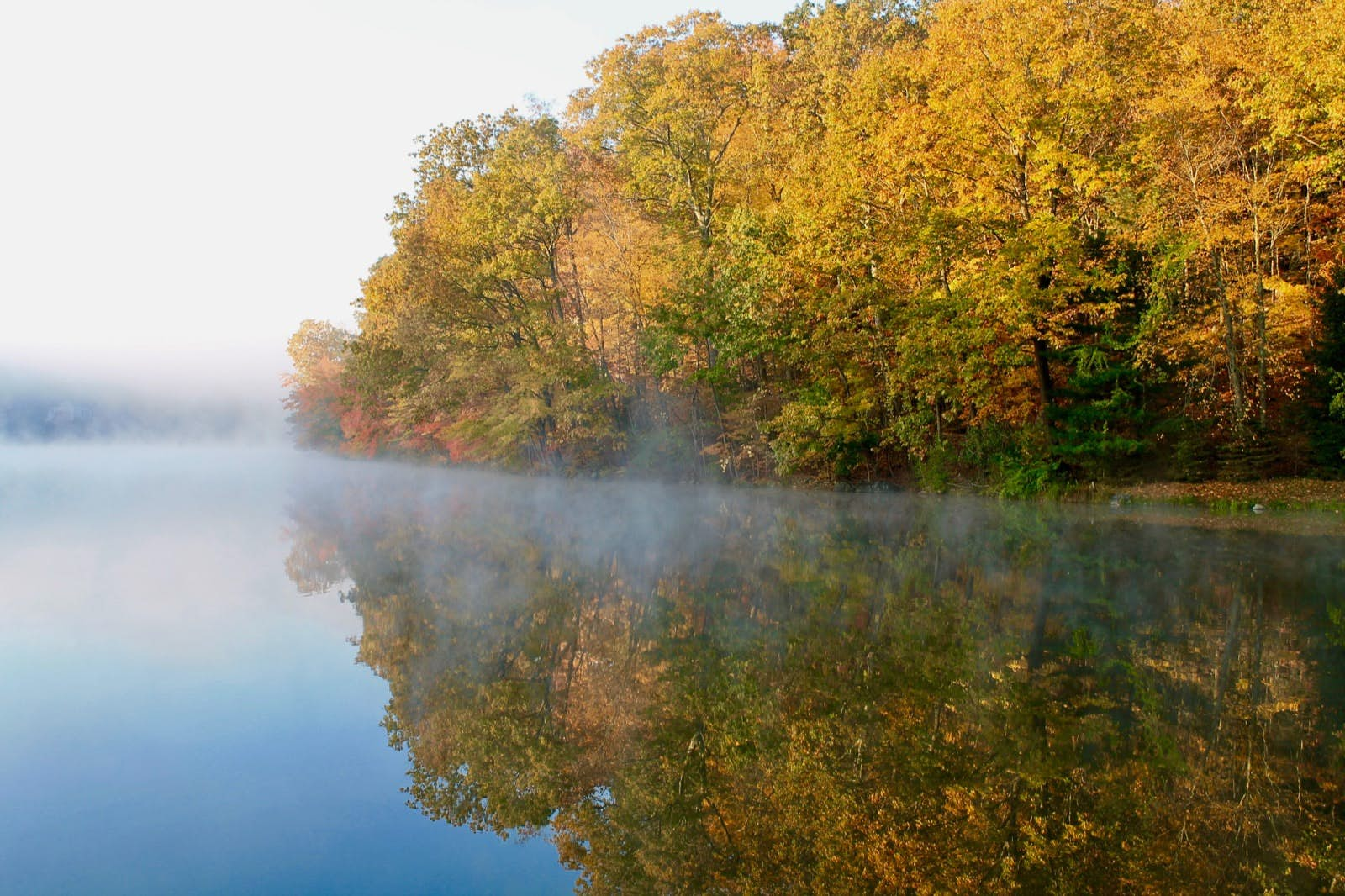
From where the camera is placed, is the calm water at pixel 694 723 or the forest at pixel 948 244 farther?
the forest at pixel 948 244

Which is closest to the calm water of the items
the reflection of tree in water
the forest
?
the reflection of tree in water

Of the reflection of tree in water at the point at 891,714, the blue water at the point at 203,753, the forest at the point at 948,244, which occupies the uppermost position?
the forest at the point at 948,244

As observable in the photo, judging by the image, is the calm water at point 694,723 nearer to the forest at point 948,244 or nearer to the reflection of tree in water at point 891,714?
the reflection of tree in water at point 891,714

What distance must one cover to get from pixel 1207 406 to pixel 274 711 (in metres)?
21.7

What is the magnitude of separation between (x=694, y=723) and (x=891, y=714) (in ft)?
5.06

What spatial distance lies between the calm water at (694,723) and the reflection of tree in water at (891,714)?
31 millimetres

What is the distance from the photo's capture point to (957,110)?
802 inches

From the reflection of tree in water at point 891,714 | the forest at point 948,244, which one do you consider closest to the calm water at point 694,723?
the reflection of tree in water at point 891,714

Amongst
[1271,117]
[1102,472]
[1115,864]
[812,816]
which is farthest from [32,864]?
[1271,117]

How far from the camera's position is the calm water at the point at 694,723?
15.2 feet

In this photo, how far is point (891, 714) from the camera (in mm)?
6371

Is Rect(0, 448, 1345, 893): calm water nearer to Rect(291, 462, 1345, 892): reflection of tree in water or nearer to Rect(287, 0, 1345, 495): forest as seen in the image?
Rect(291, 462, 1345, 892): reflection of tree in water

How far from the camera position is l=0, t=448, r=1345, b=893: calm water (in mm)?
4621

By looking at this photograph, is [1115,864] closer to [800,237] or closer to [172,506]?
[800,237]
